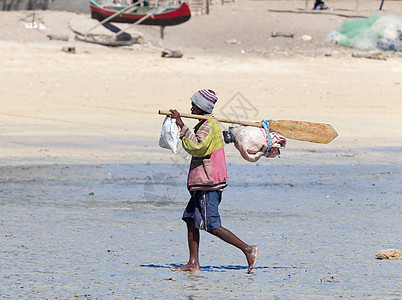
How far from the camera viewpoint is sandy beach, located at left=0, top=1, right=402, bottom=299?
6.10 metres

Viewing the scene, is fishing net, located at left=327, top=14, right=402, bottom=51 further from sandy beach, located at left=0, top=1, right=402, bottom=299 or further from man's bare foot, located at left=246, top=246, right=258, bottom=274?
man's bare foot, located at left=246, top=246, right=258, bottom=274

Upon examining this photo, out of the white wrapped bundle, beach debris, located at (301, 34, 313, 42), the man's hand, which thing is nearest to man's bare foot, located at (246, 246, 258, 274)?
the white wrapped bundle

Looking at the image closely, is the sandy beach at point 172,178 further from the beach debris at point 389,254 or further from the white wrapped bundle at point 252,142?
the white wrapped bundle at point 252,142

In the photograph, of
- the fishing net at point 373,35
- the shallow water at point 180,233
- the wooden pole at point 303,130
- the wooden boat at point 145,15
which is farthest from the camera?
the wooden boat at point 145,15

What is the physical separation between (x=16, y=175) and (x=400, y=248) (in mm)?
5573

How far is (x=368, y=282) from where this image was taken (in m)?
5.92

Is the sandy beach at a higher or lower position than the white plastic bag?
lower

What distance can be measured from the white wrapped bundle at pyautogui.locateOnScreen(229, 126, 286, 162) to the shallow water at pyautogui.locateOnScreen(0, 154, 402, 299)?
803 millimetres

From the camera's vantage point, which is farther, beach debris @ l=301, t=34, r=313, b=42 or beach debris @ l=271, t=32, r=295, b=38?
beach debris @ l=271, t=32, r=295, b=38

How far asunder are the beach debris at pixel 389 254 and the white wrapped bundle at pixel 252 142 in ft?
3.64

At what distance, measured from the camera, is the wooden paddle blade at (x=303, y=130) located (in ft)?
21.8

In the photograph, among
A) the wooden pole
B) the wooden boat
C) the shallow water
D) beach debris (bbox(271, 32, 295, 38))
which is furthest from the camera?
beach debris (bbox(271, 32, 295, 38))

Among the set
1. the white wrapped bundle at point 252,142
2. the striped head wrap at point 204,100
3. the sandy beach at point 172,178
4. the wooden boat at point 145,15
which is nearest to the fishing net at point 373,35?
the sandy beach at point 172,178

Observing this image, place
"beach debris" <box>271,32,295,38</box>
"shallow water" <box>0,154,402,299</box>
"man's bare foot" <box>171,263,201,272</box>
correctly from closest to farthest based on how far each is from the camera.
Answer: "shallow water" <box>0,154,402,299</box> → "man's bare foot" <box>171,263,201,272</box> → "beach debris" <box>271,32,295,38</box>
